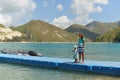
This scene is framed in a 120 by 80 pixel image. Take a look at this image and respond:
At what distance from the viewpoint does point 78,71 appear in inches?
1054

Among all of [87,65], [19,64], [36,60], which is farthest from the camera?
[19,64]

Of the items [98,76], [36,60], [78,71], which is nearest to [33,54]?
[36,60]

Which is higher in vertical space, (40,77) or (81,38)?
(81,38)

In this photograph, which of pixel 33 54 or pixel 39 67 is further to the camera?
pixel 33 54

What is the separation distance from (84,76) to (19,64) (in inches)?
487

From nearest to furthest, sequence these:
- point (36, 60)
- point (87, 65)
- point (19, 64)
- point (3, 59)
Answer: point (87, 65)
point (36, 60)
point (19, 64)
point (3, 59)

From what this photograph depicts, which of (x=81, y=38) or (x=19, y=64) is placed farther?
(x=19, y=64)

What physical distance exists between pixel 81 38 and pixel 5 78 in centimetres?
708

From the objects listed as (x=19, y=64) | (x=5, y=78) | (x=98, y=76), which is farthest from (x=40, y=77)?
(x=19, y=64)

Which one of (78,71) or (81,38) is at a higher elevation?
(81,38)

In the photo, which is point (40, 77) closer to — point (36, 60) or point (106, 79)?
point (106, 79)

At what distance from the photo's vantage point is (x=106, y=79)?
22.6 m

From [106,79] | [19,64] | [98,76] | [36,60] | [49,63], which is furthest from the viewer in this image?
[19,64]

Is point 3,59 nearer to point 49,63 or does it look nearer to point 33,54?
point 33,54
